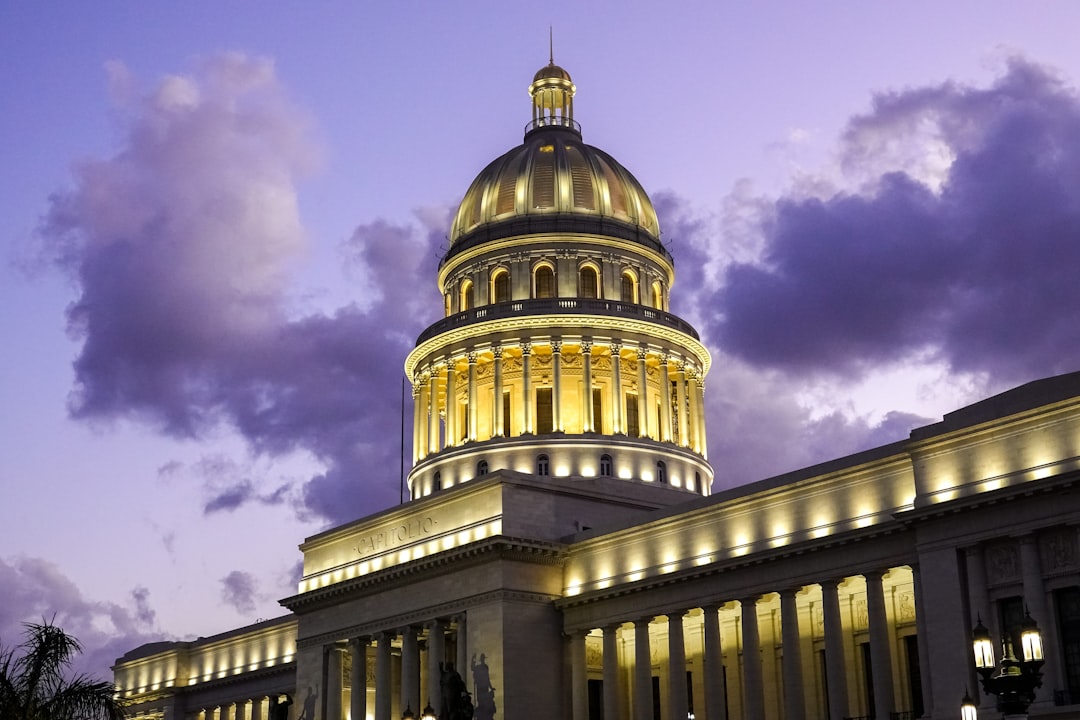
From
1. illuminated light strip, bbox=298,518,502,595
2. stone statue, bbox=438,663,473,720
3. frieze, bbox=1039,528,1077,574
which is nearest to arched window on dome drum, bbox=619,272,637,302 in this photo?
illuminated light strip, bbox=298,518,502,595

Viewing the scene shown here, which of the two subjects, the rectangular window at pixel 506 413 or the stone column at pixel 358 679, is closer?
the stone column at pixel 358 679

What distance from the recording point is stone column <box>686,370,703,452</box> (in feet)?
289

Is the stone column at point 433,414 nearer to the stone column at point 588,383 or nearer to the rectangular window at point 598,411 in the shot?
the stone column at point 588,383

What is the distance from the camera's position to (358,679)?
2904 inches

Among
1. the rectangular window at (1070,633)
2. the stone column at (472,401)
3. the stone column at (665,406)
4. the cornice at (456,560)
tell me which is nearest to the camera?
the rectangular window at (1070,633)

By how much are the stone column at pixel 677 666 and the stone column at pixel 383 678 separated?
16.1 metres

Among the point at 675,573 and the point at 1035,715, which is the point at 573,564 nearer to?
the point at 675,573

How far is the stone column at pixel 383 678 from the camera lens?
236 feet

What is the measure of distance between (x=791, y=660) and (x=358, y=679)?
2533cm

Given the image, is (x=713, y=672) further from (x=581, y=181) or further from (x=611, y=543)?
(x=581, y=181)

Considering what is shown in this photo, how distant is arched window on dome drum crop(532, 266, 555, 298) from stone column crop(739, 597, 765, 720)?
32.3m

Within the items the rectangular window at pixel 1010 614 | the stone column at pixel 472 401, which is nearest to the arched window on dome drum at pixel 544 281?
the stone column at pixel 472 401

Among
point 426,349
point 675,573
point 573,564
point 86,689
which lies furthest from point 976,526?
point 426,349

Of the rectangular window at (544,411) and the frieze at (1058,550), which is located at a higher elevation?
the rectangular window at (544,411)
